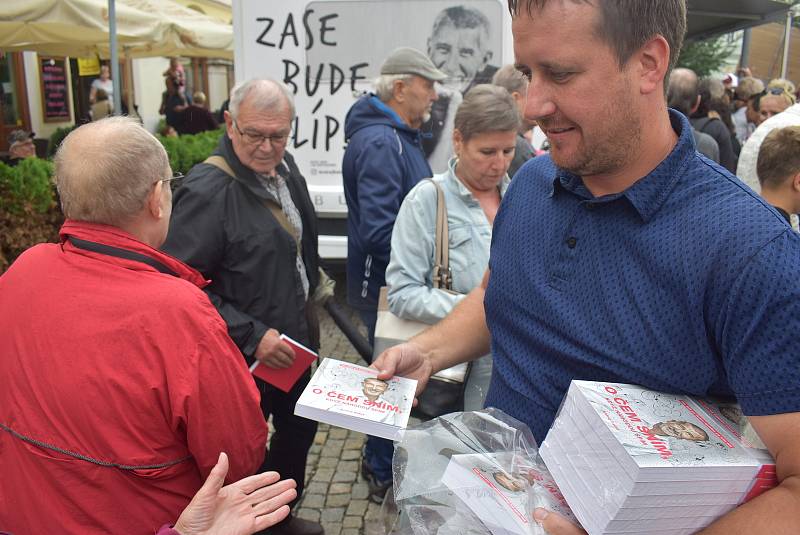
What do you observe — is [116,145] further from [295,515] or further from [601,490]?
[295,515]

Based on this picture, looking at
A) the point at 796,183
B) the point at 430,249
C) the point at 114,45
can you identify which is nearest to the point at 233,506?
the point at 430,249

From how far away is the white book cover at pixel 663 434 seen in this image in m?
0.95

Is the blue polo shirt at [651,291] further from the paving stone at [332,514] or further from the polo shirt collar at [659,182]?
the paving stone at [332,514]

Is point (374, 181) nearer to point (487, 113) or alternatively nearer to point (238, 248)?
point (487, 113)

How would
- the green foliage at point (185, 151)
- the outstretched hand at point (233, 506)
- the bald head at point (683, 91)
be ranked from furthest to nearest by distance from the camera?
the green foliage at point (185, 151)
the bald head at point (683, 91)
the outstretched hand at point (233, 506)

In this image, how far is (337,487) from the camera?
11.9 ft

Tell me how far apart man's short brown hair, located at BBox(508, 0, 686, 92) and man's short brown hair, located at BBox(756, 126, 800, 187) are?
2.04m

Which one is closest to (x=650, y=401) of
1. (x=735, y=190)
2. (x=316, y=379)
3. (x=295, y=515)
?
(x=735, y=190)

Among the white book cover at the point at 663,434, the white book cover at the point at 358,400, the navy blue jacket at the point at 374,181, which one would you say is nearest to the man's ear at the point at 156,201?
the white book cover at the point at 358,400

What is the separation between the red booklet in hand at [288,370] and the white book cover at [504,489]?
1681mm

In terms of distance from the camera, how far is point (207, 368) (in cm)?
170

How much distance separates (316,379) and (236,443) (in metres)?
0.44

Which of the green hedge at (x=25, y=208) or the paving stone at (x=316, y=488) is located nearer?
the paving stone at (x=316, y=488)

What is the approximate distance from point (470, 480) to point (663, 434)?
13.8 inches
